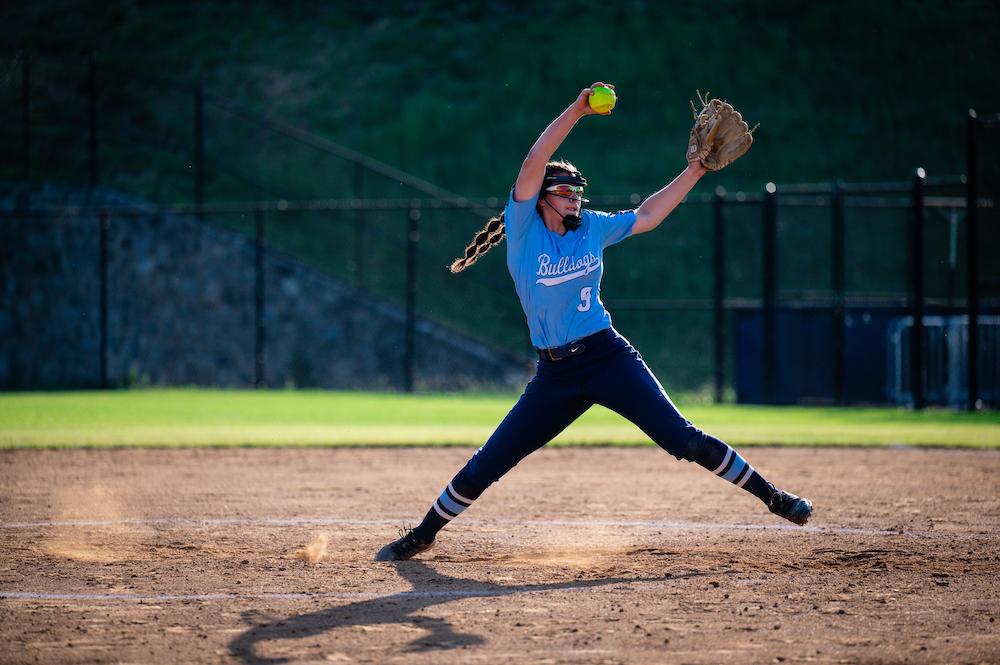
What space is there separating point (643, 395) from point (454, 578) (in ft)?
4.47

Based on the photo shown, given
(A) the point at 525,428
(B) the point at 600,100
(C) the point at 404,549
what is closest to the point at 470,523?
(C) the point at 404,549

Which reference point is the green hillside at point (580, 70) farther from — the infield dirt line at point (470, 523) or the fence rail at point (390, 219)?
the infield dirt line at point (470, 523)

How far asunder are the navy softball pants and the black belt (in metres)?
0.02

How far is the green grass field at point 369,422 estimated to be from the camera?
11430 millimetres

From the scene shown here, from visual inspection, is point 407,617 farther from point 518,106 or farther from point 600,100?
point 518,106

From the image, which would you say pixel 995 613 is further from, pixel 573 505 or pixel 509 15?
pixel 509 15

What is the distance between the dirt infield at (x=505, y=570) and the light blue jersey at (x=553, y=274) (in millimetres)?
1282

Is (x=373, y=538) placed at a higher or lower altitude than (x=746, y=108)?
lower

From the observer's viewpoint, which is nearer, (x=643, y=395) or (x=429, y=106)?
(x=643, y=395)

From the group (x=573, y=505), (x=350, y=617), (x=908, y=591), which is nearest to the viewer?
(x=350, y=617)

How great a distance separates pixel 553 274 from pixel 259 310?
14.8 m

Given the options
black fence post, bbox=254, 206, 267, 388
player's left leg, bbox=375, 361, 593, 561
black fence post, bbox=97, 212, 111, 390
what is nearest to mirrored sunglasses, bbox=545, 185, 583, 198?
player's left leg, bbox=375, 361, 593, 561

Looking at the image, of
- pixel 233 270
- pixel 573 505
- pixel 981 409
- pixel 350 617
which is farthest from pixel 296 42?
pixel 350 617

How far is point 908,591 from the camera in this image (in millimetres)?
4844
